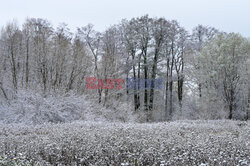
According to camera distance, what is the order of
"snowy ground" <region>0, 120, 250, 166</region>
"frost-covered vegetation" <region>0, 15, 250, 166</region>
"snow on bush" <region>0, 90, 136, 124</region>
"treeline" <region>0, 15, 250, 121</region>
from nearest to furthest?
1. "snowy ground" <region>0, 120, 250, 166</region>
2. "frost-covered vegetation" <region>0, 15, 250, 166</region>
3. "snow on bush" <region>0, 90, 136, 124</region>
4. "treeline" <region>0, 15, 250, 121</region>

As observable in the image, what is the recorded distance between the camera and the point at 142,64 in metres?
23.0

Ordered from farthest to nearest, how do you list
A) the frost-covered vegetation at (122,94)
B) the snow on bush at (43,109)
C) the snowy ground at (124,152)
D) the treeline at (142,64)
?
the treeline at (142,64) < the snow on bush at (43,109) < the frost-covered vegetation at (122,94) < the snowy ground at (124,152)

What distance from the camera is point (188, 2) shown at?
11773 mm

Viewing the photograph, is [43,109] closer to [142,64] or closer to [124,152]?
[124,152]

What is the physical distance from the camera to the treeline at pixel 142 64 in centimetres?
1681

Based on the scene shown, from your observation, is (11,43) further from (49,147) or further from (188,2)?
(49,147)

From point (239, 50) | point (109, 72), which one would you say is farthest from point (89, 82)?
point (239, 50)

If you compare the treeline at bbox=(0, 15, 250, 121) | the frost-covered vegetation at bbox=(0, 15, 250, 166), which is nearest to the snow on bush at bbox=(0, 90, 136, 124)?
the frost-covered vegetation at bbox=(0, 15, 250, 166)

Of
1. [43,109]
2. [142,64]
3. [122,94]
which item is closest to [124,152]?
[43,109]

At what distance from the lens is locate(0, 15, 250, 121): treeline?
1681 cm

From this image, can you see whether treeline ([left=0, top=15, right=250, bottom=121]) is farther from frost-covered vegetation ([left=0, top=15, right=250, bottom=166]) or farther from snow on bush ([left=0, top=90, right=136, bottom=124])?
snow on bush ([left=0, top=90, right=136, bottom=124])

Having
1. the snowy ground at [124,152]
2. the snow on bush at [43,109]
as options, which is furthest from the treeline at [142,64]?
the snowy ground at [124,152]

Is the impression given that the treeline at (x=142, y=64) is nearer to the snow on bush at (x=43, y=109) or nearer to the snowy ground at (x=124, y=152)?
the snow on bush at (x=43, y=109)

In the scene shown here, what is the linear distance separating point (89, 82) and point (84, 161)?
13.8 metres
